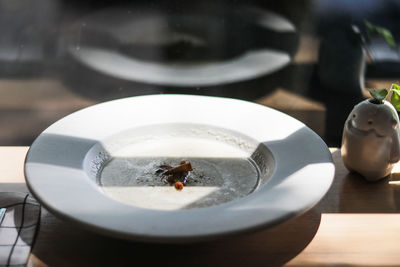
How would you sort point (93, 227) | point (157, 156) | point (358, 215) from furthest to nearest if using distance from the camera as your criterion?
point (157, 156) → point (358, 215) → point (93, 227)

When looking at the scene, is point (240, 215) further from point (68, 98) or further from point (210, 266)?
point (68, 98)

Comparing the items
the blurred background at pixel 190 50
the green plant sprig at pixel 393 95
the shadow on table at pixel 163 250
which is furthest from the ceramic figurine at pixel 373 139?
the blurred background at pixel 190 50

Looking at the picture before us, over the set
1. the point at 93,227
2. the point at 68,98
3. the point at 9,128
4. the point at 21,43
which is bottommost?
the point at 9,128

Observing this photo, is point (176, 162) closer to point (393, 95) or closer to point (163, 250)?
point (163, 250)

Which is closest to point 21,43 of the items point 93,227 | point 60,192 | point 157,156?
point 157,156

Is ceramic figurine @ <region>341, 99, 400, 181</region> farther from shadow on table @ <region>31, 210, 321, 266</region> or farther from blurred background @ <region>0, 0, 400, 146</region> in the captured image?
blurred background @ <region>0, 0, 400, 146</region>

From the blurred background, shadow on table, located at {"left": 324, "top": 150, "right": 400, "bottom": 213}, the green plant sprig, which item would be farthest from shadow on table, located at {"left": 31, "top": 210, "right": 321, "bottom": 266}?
the blurred background

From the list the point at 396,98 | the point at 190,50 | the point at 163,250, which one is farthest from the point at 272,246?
the point at 190,50

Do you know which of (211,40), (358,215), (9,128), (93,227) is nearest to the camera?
(93,227)
